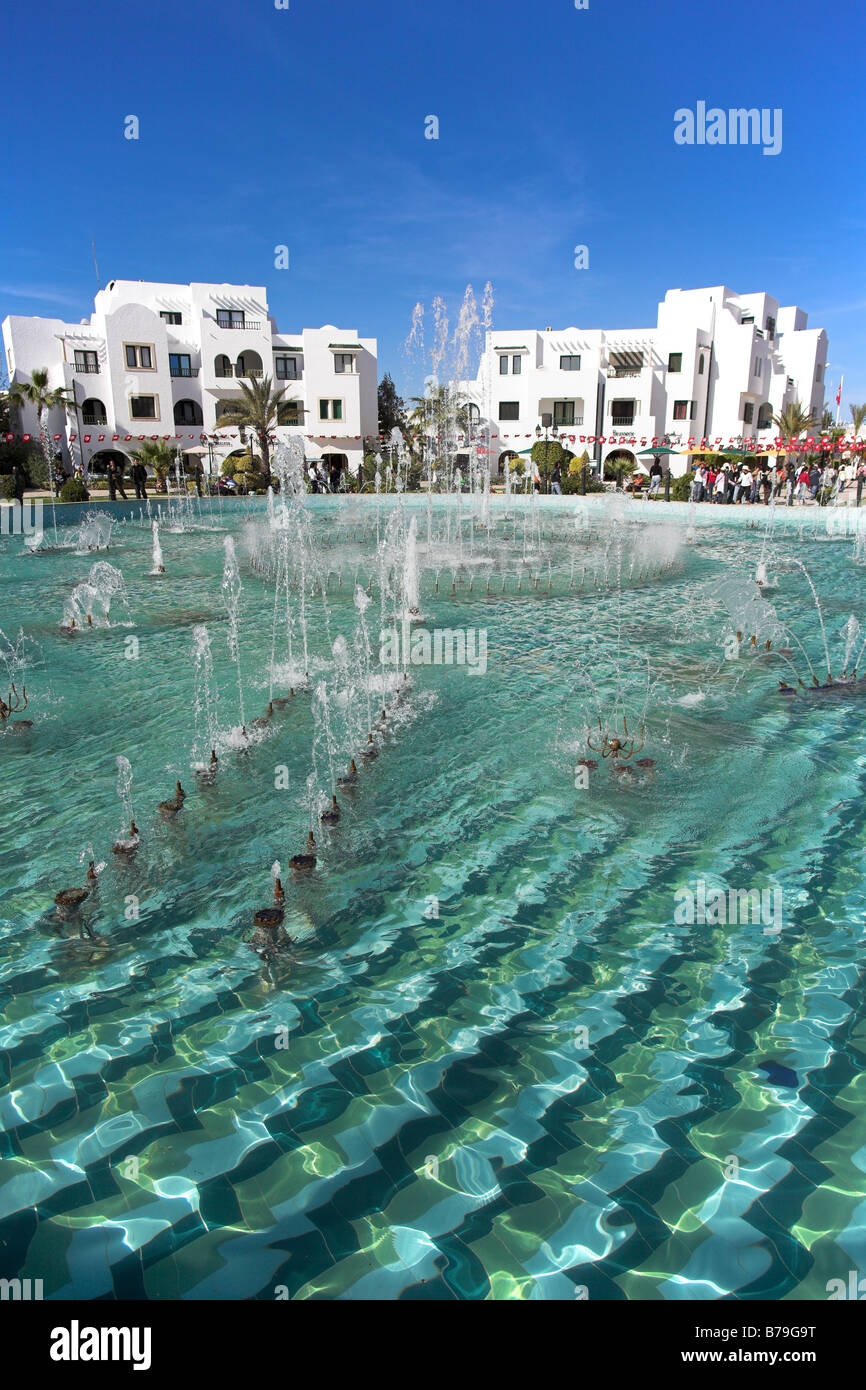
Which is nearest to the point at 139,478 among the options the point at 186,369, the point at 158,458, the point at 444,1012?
the point at 158,458

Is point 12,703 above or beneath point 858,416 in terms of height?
beneath

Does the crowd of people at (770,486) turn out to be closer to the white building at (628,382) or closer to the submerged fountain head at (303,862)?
the white building at (628,382)

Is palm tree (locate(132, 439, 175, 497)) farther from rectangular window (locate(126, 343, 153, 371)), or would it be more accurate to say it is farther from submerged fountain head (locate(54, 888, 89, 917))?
submerged fountain head (locate(54, 888, 89, 917))

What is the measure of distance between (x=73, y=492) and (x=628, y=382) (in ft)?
100

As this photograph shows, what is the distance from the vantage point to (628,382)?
1822 inches

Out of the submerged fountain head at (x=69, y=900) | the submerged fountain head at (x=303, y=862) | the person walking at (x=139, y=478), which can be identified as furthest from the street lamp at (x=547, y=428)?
the submerged fountain head at (x=69, y=900)

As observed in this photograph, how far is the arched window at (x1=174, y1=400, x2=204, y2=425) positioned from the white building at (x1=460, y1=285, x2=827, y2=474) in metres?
14.6

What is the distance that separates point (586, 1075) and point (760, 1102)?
0.69m

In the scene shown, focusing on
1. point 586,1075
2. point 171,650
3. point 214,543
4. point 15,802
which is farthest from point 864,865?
point 214,543

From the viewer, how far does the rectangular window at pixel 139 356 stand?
4276 centimetres

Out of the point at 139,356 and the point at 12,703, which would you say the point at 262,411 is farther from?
the point at 12,703

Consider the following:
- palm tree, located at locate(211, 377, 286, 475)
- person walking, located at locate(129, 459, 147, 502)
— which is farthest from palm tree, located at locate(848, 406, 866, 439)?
person walking, located at locate(129, 459, 147, 502)

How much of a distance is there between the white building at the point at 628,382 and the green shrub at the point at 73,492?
24.0 metres
